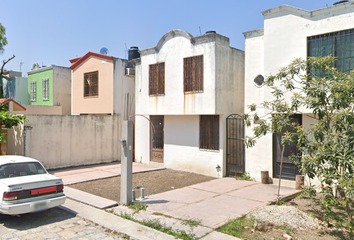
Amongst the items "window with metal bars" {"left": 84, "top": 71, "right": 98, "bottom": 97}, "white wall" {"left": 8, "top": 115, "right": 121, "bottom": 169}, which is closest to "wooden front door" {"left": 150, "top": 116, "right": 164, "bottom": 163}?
"white wall" {"left": 8, "top": 115, "right": 121, "bottom": 169}

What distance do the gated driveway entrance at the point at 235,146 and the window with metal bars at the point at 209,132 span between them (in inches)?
19.1

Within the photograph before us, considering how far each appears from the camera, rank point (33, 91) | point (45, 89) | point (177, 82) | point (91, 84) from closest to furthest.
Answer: point (177, 82) → point (91, 84) → point (45, 89) → point (33, 91)

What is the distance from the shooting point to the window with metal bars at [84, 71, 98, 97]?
1716 centimetres

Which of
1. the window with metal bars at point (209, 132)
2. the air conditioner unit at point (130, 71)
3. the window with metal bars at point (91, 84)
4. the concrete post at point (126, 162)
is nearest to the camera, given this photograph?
the concrete post at point (126, 162)

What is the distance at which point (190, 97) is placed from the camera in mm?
12562

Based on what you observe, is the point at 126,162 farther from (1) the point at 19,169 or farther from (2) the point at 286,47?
(2) the point at 286,47

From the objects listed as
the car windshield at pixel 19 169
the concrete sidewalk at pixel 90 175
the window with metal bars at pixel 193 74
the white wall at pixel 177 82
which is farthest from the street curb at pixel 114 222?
the window with metal bars at pixel 193 74

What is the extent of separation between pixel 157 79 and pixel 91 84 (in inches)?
214

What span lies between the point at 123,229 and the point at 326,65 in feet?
20.1

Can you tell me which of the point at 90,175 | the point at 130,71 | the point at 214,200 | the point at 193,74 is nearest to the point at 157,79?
the point at 193,74

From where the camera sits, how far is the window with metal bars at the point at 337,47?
8820mm

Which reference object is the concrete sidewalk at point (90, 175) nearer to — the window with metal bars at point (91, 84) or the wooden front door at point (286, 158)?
the window with metal bars at point (91, 84)

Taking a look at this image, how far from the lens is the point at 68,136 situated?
1414 centimetres

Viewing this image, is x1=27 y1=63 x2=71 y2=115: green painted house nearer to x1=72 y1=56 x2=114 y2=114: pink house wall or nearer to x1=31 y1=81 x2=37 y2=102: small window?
x1=31 y1=81 x2=37 y2=102: small window
